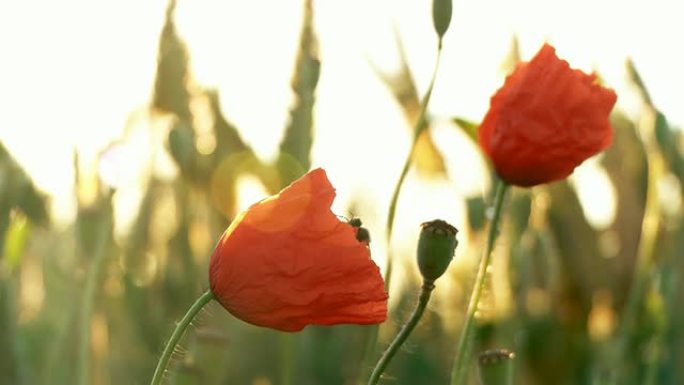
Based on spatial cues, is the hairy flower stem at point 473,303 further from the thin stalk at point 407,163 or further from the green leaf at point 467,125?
the green leaf at point 467,125

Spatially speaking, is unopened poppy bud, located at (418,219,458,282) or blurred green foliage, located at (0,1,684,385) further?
blurred green foliage, located at (0,1,684,385)

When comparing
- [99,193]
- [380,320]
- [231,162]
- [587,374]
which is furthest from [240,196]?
[380,320]

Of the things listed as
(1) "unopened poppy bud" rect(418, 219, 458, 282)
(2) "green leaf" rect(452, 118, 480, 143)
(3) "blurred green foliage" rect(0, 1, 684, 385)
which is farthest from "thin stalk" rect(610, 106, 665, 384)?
(1) "unopened poppy bud" rect(418, 219, 458, 282)

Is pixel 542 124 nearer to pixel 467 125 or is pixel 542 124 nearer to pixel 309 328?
pixel 467 125

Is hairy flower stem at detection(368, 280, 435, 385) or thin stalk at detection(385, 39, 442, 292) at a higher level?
thin stalk at detection(385, 39, 442, 292)

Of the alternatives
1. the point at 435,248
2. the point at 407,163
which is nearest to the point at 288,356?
the point at 407,163

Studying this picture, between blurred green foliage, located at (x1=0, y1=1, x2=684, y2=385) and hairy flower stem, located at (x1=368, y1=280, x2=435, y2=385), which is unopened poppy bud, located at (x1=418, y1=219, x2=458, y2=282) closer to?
hairy flower stem, located at (x1=368, y1=280, x2=435, y2=385)
